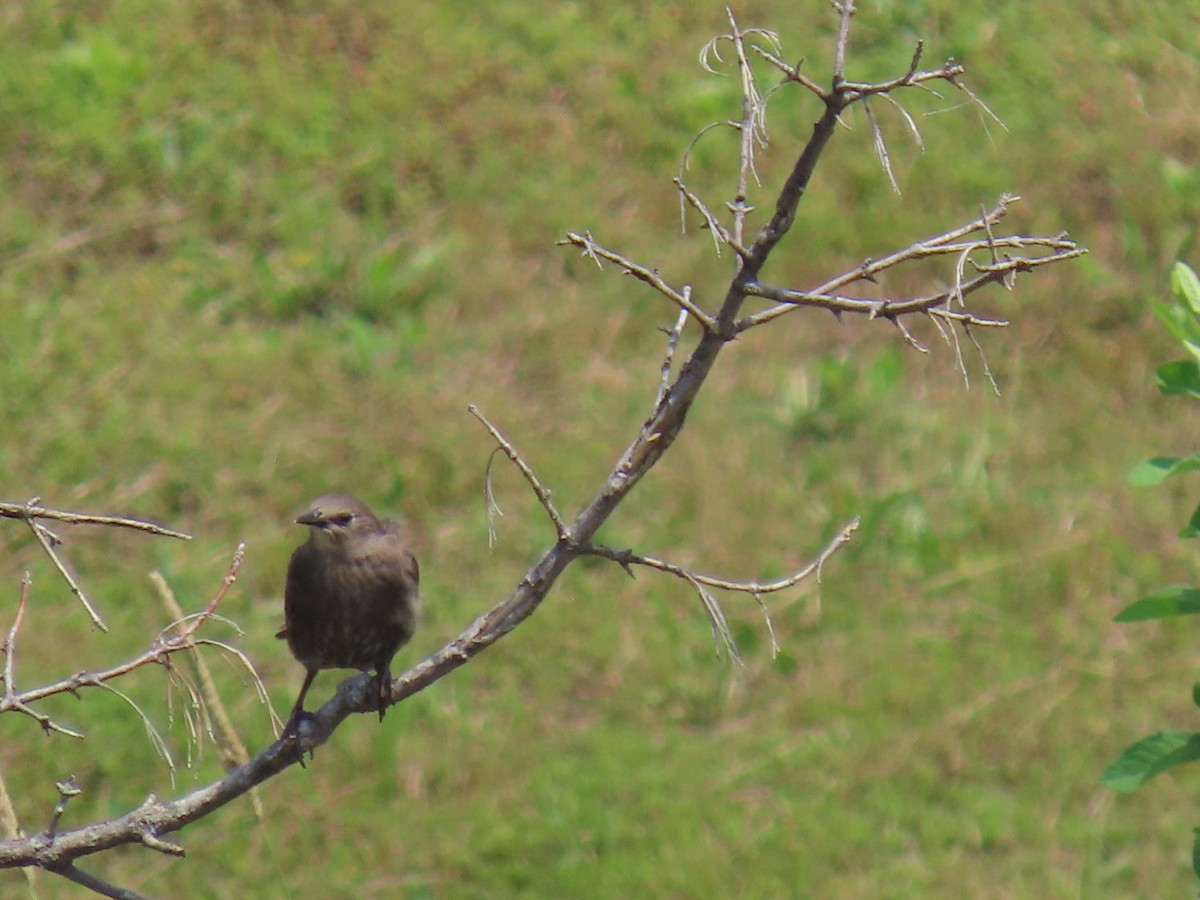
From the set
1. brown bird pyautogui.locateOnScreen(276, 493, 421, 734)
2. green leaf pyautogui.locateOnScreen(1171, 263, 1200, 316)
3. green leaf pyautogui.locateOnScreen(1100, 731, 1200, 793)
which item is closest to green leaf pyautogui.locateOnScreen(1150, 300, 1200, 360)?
green leaf pyautogui.locateOnScreen(1171, 263, 1200, 316)

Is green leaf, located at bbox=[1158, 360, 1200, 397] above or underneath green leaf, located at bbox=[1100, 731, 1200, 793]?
above

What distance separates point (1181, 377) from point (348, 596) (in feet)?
5.87

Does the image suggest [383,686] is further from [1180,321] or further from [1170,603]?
[1180,321]

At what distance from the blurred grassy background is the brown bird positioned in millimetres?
2105

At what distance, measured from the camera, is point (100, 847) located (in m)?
2.75

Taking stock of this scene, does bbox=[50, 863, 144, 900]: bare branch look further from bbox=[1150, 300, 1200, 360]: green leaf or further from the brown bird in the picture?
bbox=[1150, 300, 1200, 360]: green leaf

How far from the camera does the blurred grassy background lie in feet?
19.3

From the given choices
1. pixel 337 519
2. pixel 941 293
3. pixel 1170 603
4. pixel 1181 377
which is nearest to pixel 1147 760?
pixel 1170 603

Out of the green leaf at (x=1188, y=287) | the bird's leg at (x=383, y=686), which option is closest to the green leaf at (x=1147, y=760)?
the green leaf at (x=1188, y=287)

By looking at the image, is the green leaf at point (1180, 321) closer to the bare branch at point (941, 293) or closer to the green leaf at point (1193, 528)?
the green leaf at point (1193, 528)

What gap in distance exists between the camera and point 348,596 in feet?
12.3

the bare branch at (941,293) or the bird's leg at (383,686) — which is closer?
the bare branch at (941,293)

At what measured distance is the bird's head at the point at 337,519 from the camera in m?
3.87

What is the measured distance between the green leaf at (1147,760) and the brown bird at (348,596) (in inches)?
60.1
